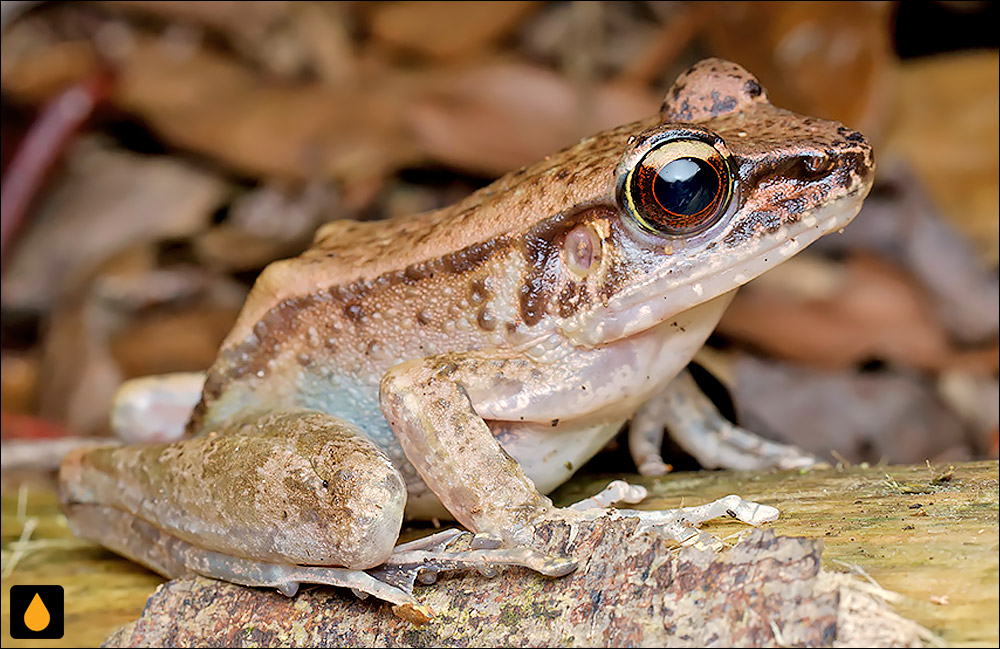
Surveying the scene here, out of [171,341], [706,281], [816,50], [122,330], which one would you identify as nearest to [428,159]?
[171,341]

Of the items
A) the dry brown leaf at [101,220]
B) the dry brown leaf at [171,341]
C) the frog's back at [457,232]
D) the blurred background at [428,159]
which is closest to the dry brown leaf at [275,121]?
the blurred background at [428,159]

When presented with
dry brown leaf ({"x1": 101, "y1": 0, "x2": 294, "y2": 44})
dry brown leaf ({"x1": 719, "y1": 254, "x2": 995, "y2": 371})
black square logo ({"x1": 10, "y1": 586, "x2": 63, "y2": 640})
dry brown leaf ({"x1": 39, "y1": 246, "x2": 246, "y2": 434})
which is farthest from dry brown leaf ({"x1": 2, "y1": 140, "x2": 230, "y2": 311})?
dry brown leaf ({"x1": 719, "y1": 254, "x2": 995, "y2": 371})

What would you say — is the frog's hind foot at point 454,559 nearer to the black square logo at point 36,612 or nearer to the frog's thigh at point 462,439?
the frog's thigh at point 462,439

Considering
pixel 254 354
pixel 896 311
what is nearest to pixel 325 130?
pixel 254 354

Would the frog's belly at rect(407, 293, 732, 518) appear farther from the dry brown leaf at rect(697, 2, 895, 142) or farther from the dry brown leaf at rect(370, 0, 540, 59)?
the dry brown leaf at rect(370, 0, 540, 59)

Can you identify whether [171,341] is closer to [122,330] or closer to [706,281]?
[122,330]

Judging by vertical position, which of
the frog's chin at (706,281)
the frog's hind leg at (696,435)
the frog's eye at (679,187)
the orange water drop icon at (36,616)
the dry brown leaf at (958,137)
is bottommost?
the orange water drop icon at (36,616)

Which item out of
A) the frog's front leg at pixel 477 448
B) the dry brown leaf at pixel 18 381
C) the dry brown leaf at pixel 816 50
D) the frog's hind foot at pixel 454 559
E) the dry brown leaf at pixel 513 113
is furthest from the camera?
the dry brown leaf at pixel 18 381
